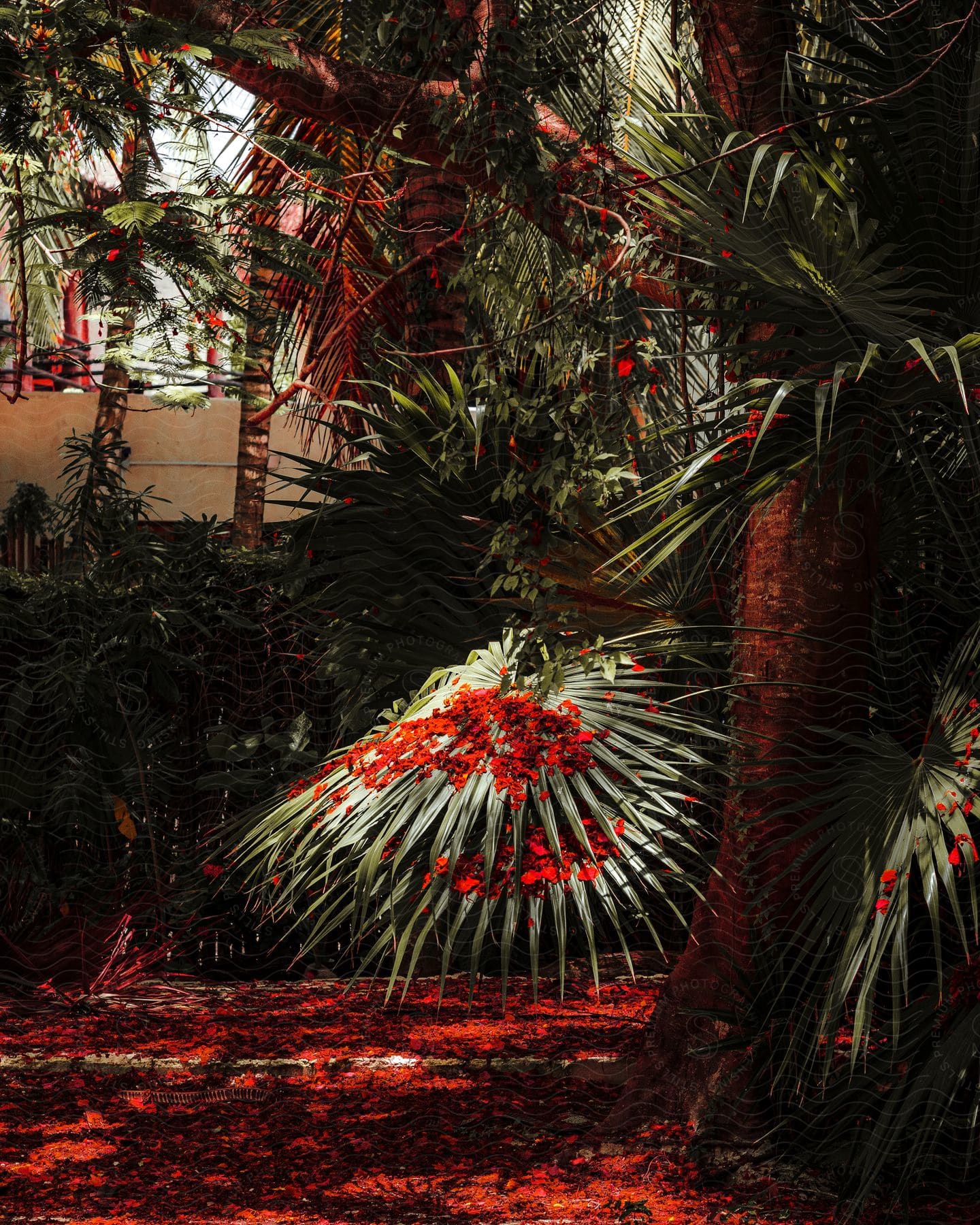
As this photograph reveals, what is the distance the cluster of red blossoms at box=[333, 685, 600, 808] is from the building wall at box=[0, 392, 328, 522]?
6481 millimetres

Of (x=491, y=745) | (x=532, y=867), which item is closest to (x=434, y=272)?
(x=491, y=745)

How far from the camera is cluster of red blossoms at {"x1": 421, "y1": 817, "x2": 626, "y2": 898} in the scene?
2271 millimetres

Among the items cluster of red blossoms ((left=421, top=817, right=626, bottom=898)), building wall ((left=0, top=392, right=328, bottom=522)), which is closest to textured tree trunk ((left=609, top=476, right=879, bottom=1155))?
cluster of red blossoms ((left=421, top=817, right=626, bottom=898))

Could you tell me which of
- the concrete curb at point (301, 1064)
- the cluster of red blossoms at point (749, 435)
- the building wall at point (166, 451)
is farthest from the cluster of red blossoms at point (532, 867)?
the building wall at point (166, 451)

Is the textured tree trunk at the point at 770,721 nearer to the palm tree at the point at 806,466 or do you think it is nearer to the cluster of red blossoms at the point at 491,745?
the palm tree at the point at 806,466

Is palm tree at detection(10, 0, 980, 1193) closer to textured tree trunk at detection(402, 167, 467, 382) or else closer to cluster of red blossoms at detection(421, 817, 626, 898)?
cluster of red blossoms at detection(421, 817, 626, 898)

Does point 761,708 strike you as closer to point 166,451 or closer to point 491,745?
point 491,745

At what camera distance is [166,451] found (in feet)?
28.8

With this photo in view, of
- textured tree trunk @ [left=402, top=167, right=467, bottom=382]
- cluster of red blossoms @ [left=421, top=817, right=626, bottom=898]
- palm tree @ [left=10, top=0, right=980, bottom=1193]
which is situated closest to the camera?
palm tree @ [left=10, top=0, right=980, bottom=1193]

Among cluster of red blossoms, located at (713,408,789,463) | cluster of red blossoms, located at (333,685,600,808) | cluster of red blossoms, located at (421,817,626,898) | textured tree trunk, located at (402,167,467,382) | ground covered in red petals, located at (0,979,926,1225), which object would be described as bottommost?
ground covered in red petals, located at (0,979,926,1225)

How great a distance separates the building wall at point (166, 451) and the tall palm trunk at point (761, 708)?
6449mm

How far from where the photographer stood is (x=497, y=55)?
2.25 metres

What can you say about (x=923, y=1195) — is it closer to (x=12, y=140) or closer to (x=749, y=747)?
(x=749, y=747)

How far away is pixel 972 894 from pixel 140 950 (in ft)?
8.85
